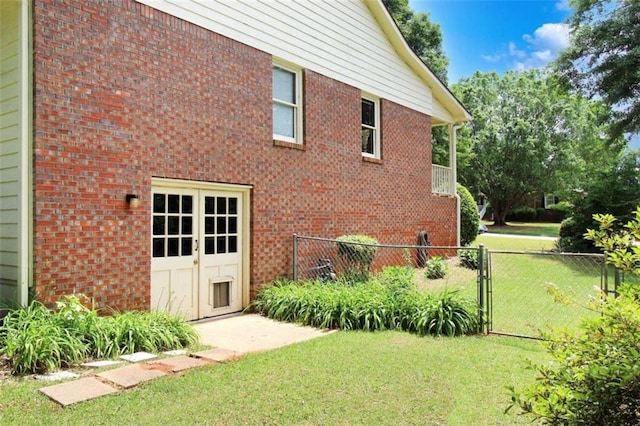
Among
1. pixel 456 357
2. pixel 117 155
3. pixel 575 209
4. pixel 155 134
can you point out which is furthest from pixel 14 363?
pixel 575 209

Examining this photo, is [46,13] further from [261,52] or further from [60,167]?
[261,52]

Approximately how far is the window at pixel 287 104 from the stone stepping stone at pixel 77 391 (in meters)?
5.66

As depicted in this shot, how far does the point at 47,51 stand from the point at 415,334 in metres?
5.94

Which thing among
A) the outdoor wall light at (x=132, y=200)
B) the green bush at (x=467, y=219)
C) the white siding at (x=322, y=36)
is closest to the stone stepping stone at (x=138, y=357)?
the outdoor wall light at (x=132, y=200)

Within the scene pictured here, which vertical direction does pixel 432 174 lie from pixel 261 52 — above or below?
below

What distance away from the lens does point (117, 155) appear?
639 centimetres

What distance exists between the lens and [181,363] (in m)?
5.08

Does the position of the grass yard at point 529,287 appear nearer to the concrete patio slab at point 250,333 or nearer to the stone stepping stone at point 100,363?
the concrete patio slab at point 250,333

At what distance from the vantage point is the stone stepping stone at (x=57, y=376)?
4511 mm

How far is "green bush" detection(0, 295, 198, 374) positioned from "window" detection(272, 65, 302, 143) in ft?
14.3

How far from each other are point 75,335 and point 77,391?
127 centimetres

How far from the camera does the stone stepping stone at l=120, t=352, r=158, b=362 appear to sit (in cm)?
520

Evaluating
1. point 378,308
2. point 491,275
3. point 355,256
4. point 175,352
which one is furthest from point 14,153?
point 491,275

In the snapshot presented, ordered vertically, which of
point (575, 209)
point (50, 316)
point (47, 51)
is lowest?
point (50, 316)
